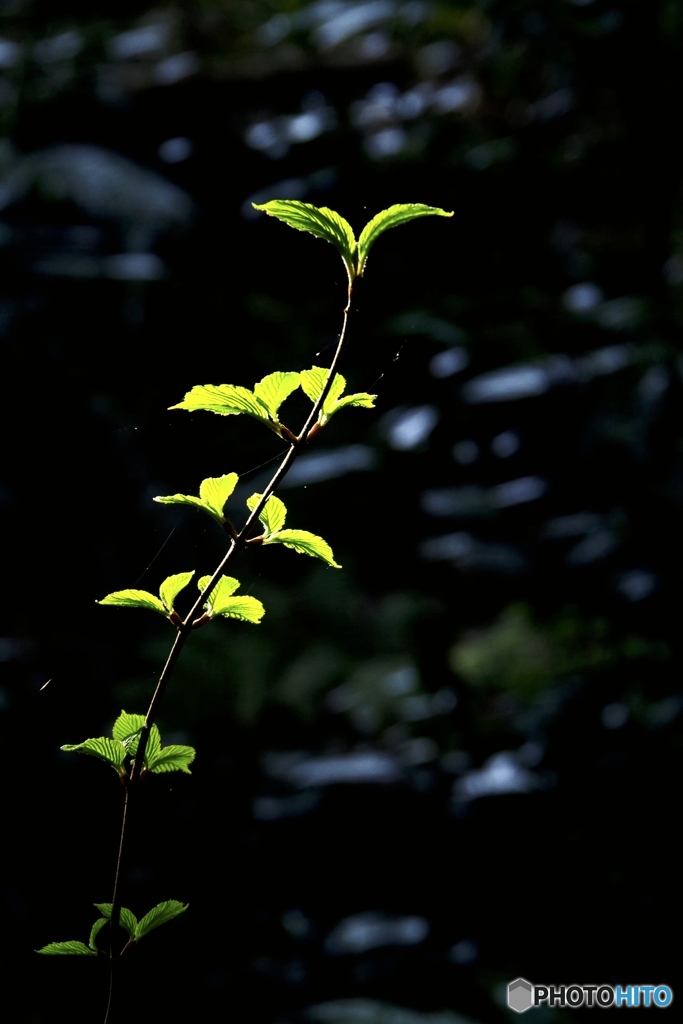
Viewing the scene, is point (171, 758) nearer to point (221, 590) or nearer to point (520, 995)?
point (221, 590)

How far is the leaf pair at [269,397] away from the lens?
0.17 meters

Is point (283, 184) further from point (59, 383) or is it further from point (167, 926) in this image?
point (167, 926)

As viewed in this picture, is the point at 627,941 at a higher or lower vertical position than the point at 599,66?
lower

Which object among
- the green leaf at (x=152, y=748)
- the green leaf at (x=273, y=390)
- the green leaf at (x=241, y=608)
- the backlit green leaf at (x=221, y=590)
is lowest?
the green leaf at (x=152, y=748)

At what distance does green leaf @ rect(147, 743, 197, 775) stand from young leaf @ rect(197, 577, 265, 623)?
3cm

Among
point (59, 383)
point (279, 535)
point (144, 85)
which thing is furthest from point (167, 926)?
point (144, 85)

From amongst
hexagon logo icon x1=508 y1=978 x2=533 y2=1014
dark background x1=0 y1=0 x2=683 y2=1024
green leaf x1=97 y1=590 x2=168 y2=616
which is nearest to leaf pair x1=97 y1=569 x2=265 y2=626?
green leaf x1=97 y1=590 x2=168 y2=616

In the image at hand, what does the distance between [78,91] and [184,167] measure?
172mm

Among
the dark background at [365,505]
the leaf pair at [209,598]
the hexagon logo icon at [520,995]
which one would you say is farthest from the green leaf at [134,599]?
the hexagon logo icon at [520,995]

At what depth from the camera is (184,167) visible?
1.16 metres

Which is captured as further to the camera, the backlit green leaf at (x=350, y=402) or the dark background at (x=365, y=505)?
the dark background at (x=365, y=505)

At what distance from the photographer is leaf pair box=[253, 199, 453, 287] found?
0.16 m

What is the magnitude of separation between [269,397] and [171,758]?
9 centimetres

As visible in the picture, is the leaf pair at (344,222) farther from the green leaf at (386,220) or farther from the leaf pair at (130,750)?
the leaf pair at (130,750)
